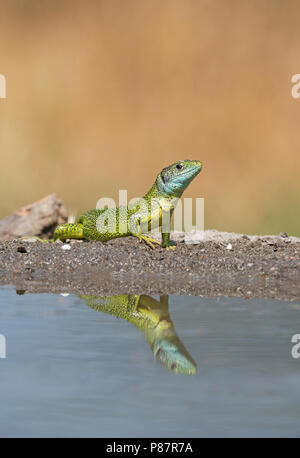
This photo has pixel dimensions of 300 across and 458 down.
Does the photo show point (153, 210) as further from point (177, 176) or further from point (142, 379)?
point (142, 379)

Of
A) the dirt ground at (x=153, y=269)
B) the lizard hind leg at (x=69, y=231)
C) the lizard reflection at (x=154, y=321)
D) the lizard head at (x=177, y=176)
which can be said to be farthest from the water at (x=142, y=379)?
the lizard hind leg at (x=69, y=231)

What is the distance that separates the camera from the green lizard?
9.32 meters

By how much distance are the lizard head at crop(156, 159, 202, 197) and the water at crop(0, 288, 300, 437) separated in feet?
13.6

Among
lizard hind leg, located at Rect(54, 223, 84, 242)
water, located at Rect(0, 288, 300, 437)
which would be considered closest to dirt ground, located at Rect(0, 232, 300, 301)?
lizard hind leg, located at Rect(54, 223, 84, 242)

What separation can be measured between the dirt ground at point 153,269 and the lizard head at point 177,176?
0.68 metres

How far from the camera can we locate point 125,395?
3.23 m

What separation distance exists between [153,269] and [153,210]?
1.80m

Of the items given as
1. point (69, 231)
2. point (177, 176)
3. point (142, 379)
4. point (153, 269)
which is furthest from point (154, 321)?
point (69, 231)

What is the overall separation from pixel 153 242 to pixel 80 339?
17.3 ft

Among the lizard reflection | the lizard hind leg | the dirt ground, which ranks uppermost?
the lizard reflection

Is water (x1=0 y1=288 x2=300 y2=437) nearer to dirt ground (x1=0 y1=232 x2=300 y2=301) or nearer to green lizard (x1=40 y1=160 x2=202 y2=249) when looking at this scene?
dirt ground (x1=0 y1=232 x2=300 y2=301)

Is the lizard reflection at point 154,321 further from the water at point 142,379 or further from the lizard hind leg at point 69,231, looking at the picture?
the lizard hind leg at point 69,231

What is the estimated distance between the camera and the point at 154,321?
197 inches
